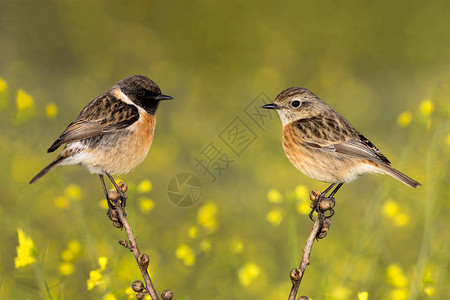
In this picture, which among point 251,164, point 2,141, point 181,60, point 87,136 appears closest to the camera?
point 87,136

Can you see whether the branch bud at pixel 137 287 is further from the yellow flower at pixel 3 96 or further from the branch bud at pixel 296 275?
the yellow flower at pixel 3 96

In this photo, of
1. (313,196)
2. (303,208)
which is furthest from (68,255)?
(313,196)

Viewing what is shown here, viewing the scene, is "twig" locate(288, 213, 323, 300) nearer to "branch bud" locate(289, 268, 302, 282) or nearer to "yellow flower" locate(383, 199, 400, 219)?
"branch bud" locate(289, 268, 302, 282)

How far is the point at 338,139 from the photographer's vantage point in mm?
4254

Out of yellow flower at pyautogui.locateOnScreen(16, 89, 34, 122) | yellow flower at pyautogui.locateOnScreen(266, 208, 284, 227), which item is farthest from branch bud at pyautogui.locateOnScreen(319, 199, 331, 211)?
yellow flower at pyautogui.locateOnScreen(16, 89, 34, 122)

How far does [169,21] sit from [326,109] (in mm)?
8182

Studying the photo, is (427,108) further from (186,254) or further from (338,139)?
(186,254)

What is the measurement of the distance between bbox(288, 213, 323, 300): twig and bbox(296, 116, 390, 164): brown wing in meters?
1.33

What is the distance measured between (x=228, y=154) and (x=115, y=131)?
11.2 ft

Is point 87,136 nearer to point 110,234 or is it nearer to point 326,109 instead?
point 110,234

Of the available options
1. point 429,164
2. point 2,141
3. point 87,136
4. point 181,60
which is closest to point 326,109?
point 429,164

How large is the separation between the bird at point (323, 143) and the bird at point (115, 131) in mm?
910

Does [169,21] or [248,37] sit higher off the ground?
[248,37]

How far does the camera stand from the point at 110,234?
430 cm
